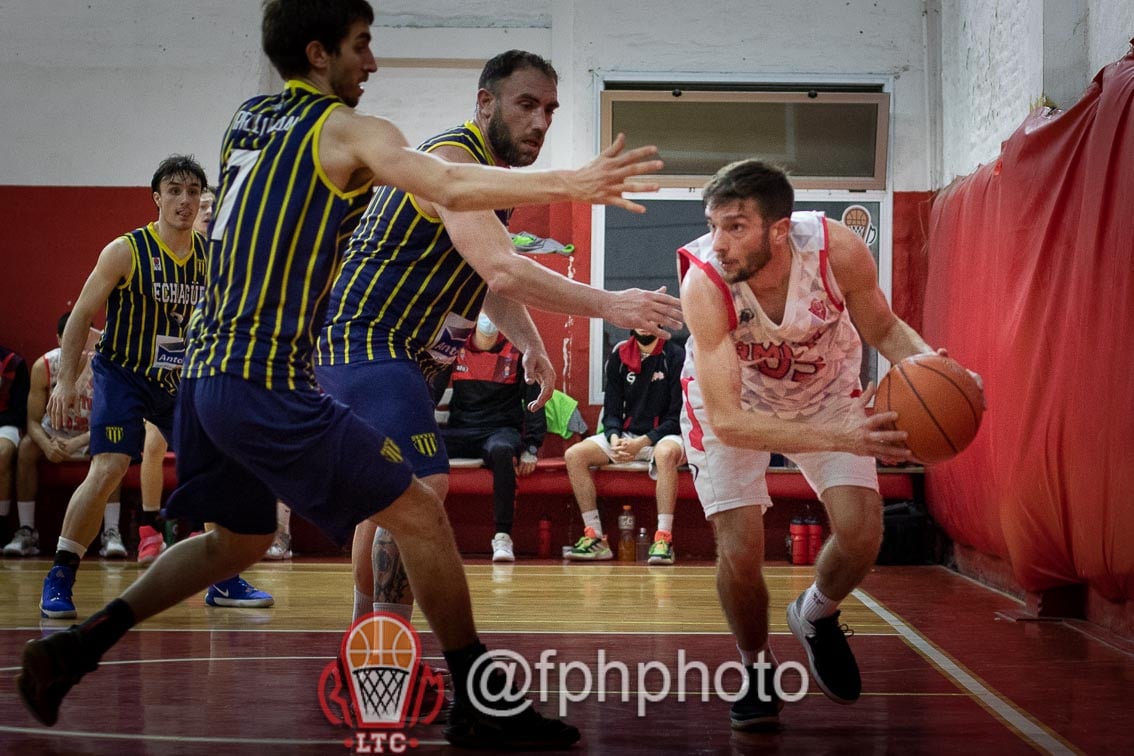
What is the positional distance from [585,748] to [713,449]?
3.42 ft

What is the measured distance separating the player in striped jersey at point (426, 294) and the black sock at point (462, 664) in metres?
0.55

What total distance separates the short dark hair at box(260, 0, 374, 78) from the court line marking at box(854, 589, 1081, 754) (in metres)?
2.53

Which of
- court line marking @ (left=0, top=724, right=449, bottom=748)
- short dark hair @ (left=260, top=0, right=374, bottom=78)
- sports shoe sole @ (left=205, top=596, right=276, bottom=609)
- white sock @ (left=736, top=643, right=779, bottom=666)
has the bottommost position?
sports shoe sole @ (left=205, top=596, right=276, bottom=609)

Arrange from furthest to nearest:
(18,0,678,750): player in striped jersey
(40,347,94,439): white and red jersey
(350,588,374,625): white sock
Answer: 1. (40,347,94,439): white and red jersey
2. (350,588,374,625): white sock
3. (18,0,678,750): player in striped jersey

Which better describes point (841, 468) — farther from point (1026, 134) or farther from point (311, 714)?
point (1026, 134)

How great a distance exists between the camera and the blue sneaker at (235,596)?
20.2ft

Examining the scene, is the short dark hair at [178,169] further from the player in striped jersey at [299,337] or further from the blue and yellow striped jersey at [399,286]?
the player in striped jersey at [299,337]

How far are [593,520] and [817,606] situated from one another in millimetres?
5211

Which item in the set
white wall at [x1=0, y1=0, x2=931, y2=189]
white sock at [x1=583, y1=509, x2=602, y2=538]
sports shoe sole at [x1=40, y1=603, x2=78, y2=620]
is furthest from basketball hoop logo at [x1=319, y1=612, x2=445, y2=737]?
white wall at [x1=0, y1=0, x2=931, y2=189]

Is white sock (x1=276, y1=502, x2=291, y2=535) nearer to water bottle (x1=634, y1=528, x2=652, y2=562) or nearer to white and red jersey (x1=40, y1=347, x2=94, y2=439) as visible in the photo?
white and red jersey (x1=40, y1=347, x2=94, y2=439)

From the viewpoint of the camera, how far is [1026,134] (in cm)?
631

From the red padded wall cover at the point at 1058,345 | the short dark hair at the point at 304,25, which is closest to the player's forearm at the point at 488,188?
the short dark hair at the point at 304,25

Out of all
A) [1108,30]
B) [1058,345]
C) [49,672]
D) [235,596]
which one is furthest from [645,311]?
[1108,30]

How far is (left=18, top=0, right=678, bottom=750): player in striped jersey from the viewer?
2.87m
